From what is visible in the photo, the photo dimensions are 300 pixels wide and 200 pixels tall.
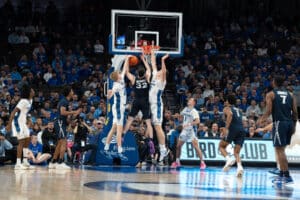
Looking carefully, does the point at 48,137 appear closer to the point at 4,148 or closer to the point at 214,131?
the point at 4,148

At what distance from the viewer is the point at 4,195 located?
11.5 meters

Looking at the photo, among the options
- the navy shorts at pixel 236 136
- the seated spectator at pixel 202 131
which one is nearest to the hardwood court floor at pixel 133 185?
the navy shorts at pixel 236 136

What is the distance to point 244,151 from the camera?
2245 cm

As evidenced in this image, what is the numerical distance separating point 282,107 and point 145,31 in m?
6.44

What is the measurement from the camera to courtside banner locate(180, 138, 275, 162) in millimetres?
22172

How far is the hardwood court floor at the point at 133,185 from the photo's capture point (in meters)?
12.0

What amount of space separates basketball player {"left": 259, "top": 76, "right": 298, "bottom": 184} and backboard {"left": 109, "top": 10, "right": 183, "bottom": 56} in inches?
201

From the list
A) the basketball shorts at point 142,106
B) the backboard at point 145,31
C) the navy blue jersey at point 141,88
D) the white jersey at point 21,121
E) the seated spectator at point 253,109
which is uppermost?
the backboard at point 145,31

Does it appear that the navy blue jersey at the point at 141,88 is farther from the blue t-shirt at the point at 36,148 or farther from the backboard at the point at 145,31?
the blue t-shirt at the point at 36,148

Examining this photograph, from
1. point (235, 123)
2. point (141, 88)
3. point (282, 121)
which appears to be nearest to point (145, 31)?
point (141, 88)

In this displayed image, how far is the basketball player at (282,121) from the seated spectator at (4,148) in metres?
7.60

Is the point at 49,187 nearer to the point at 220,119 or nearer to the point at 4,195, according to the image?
the point at 4,195

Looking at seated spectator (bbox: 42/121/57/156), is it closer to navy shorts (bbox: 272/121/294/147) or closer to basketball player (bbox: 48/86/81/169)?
basketball player (bbox: 48/86/81/169)

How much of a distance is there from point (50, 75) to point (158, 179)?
39.9 feet
